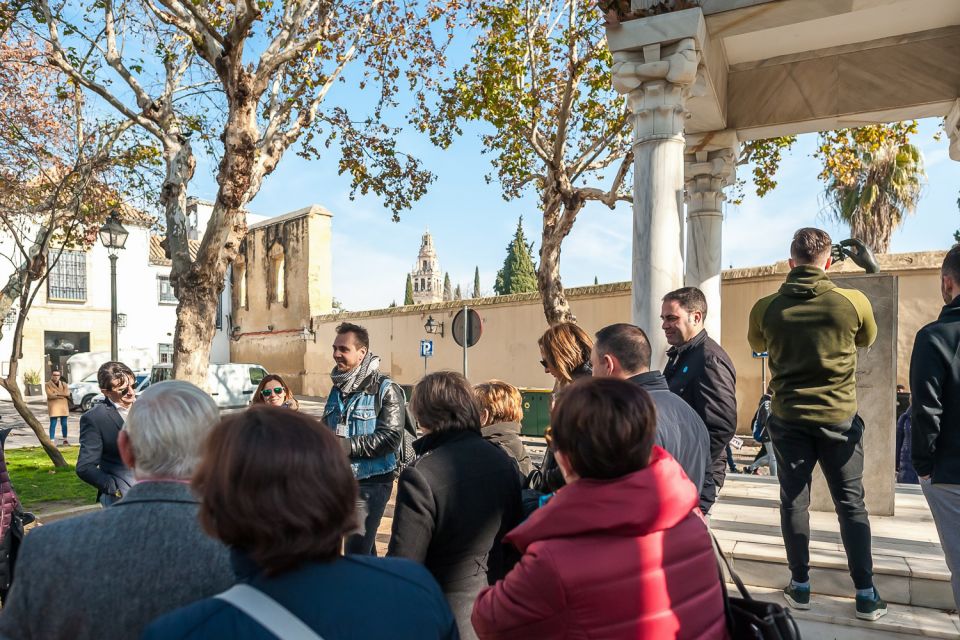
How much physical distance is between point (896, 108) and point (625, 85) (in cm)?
343

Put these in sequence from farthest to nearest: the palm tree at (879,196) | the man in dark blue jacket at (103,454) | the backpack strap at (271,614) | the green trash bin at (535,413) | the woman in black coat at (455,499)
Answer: the palm tree at (879,196), the green trash bin at (535,413), the man in dark blue jacket at (103,454), the woman in black coat at (455,499), the backpack strap at (271,614)

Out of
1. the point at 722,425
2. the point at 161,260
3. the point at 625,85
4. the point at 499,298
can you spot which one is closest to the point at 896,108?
the point at 625,85

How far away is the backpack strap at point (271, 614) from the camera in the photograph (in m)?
1.12

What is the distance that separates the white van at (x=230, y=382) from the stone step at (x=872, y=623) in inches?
770

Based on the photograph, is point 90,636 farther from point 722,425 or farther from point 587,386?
point 722,425

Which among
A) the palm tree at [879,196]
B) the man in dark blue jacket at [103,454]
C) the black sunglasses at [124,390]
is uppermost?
the palm tree at [879,196]

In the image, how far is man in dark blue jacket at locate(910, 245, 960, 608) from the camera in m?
2.87

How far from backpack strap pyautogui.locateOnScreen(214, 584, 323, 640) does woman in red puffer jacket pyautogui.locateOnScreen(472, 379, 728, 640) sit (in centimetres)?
59

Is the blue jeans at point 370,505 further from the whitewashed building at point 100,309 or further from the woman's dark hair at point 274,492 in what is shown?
Result: the whitewashed building at point 100,309

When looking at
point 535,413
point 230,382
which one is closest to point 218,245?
point 535,413

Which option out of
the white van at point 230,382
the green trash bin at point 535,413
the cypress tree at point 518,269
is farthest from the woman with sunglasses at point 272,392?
the cypress tree at point 518,269

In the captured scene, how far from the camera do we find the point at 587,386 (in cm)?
172

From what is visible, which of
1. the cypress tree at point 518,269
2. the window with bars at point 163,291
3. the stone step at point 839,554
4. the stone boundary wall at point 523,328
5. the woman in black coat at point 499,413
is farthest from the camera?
the cypress tree at point 518,269

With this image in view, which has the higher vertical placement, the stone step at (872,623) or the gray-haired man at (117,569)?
the gray-haired man at (117,569)
